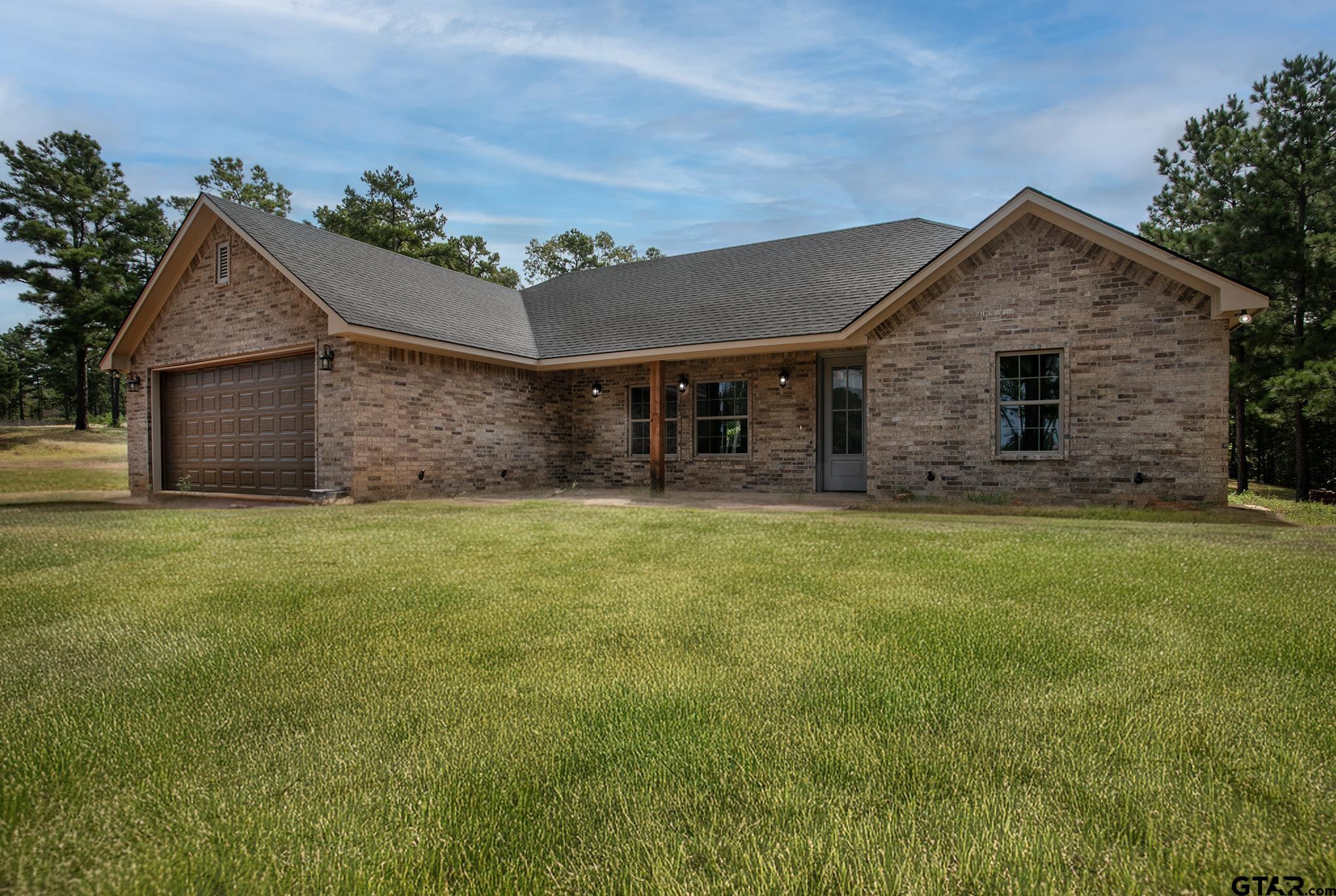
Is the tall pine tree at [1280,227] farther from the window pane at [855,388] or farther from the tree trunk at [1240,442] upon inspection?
the window pane at [855,388]

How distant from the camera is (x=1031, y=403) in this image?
414 inches

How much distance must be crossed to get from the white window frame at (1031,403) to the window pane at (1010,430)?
0.03 m

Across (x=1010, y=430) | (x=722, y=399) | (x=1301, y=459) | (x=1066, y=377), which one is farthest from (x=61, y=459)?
(x=1301, y=459)

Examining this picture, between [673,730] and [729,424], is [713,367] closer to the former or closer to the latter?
[729,424]

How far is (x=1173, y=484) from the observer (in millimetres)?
9617

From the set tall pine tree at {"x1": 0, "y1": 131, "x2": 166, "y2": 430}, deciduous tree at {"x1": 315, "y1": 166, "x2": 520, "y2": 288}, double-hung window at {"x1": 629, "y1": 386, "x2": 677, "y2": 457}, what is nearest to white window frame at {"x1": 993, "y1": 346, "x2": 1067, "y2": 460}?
double-hung window at {"x1": 629, "y1": 386, "x2": 677, "y2": 457}

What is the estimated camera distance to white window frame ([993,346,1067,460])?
1026cm

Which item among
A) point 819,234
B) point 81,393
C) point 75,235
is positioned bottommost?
point 81,393

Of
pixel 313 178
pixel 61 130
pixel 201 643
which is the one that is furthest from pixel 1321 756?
pixel 61 130

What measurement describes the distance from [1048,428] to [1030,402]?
1.56 feet

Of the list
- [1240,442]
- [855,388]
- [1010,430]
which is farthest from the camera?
[1240,442]

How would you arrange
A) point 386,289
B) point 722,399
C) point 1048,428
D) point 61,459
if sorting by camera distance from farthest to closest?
point 61,459 → point 722,399 → point 386,289 → point 1048,428

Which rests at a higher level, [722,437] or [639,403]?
[639,403]

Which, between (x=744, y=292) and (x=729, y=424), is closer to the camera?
(x=729, y=424)
